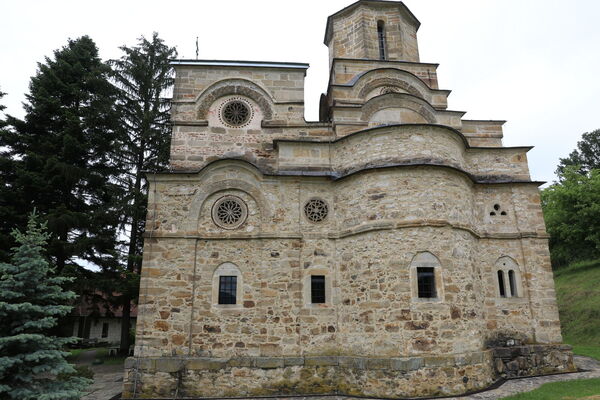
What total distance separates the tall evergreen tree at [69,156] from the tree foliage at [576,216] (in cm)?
2298

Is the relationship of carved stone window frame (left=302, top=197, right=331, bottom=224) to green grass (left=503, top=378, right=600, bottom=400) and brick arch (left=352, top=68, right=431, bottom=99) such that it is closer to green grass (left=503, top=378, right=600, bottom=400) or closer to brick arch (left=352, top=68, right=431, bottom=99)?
brick arch (left=352, top=68, right=431, bottom=99)

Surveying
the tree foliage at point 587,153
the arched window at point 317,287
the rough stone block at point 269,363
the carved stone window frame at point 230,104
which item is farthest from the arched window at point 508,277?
the tree foliage at point 587,153

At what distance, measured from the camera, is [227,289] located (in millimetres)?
10523

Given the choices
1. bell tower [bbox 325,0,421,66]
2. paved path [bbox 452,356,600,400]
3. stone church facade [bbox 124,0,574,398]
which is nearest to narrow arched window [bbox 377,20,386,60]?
bell tower [bbox 325,0,421,66]

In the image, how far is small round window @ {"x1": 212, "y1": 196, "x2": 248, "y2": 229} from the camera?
35.8ft

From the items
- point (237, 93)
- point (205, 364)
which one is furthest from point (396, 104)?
point (205, 364)

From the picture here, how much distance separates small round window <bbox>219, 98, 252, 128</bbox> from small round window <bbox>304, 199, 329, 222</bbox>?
3.42 meters

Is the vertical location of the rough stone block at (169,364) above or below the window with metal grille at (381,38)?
below

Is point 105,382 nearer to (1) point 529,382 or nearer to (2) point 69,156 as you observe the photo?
(2) point 69,156

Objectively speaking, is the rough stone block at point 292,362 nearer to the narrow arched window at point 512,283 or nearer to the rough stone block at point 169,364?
the rough stone block at point 169,364

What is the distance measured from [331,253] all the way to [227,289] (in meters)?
2.89

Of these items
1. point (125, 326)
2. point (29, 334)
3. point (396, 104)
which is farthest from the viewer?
point (125, 326)

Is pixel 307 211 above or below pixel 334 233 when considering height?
above

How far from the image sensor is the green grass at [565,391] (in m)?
8.24
